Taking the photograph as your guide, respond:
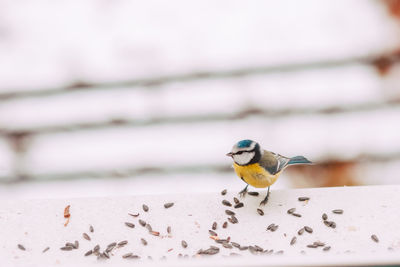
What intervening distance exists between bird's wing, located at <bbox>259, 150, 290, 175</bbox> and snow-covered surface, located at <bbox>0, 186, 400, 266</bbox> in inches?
3.9

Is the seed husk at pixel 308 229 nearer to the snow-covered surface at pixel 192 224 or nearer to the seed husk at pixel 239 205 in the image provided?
the snow-covered surface at pixel 192 224

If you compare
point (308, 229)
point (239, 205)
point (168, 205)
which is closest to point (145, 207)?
point (168, 205)

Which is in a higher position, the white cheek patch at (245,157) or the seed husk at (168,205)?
the white cheek patch at (245,157)

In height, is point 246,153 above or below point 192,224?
above

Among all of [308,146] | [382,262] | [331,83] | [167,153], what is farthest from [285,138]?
[382,262]

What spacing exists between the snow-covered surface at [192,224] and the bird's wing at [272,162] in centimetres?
10

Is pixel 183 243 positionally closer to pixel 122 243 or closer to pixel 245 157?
pixel 122 243

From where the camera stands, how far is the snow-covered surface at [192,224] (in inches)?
30.5

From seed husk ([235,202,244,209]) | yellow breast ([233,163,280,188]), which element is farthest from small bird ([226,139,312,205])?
seed husk ([235,202,244,209])

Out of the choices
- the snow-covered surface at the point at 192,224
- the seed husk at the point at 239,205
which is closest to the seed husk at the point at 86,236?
the snow-covered surface at the point at 192,224

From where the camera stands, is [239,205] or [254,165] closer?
[239,205]

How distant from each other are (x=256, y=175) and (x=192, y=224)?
18 cm

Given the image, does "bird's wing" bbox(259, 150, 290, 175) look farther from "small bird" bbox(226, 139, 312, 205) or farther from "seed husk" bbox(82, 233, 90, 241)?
"seed husk" bbox(82, 233, 90, 241)

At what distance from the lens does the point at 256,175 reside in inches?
37.4
